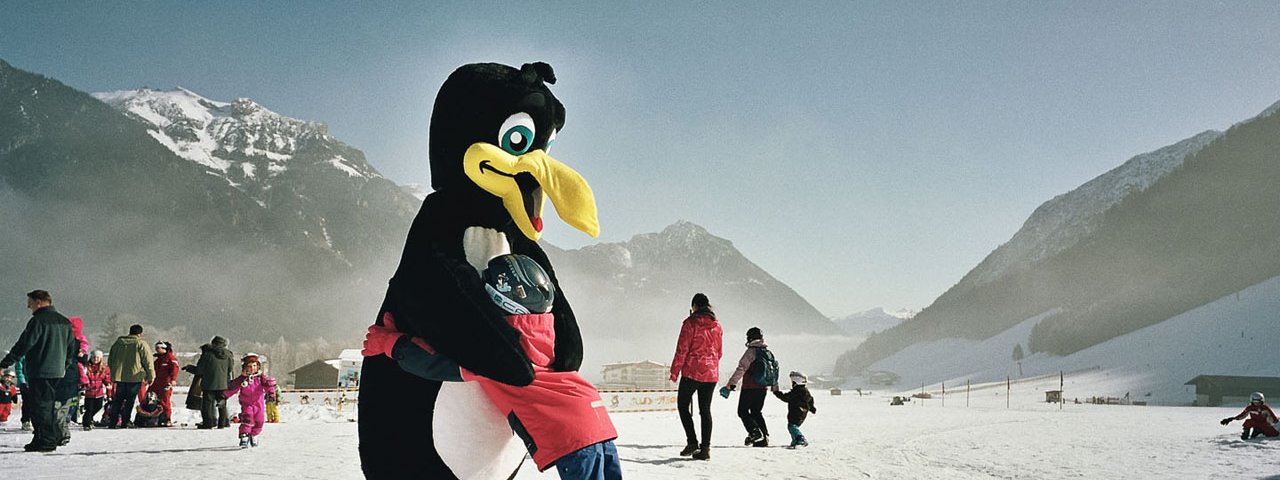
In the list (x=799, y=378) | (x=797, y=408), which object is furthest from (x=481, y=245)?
(x=799, y=378)

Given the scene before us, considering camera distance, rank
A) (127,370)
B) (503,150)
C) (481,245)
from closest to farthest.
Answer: (481,245) → (503,150) → (127,370)

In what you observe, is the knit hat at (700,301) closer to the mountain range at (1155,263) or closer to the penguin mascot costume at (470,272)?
the penguin mascot costume at (470,272)

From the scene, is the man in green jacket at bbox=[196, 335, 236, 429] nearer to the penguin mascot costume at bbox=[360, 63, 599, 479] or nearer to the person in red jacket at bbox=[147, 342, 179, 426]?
the person in red jacket at bbox=[147, 342, 179, 426]

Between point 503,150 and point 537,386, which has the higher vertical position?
point 503,150

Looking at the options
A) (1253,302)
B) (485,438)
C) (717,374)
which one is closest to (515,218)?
(485,438)

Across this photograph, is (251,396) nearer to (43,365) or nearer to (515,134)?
(43,365)

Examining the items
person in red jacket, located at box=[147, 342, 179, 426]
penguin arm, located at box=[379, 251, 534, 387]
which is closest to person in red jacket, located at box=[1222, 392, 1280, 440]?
penguin arm, located at box=[379, 251, 534, 387]

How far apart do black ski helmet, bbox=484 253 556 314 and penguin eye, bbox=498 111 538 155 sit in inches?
19.3

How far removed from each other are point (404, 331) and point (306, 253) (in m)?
214

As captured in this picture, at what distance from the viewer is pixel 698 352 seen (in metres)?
7.99

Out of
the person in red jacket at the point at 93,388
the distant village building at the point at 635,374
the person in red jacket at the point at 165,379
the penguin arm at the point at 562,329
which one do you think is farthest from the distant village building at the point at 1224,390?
the penguin arm at the point at 562,329

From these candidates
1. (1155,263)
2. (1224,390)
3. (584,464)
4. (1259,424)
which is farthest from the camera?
(1155,263)

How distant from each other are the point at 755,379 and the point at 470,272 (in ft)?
21.8

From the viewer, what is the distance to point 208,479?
6242 mm
